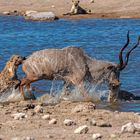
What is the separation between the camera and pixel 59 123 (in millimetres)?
9883

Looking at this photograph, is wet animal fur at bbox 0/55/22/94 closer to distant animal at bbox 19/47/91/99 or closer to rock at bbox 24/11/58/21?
distant animal at bbox 19/47/91/99

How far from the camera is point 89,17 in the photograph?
3441 cm

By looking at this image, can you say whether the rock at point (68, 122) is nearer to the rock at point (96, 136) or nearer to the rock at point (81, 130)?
the rock at point (81, 130)

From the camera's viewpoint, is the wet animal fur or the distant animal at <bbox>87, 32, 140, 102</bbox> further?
the distant animal at <bbox>87, 32, 140, 102</bbox>

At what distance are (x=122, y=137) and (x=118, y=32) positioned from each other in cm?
1931

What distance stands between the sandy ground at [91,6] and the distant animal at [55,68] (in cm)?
2025

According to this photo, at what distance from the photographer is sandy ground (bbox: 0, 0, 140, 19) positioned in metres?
35.1

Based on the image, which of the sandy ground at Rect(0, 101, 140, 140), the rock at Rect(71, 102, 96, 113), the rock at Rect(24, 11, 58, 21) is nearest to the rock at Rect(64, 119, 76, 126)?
the sandy ground at Rect(0, 101, 140, 140)

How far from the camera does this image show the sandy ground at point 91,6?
1383 inches

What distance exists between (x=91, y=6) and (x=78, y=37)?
12156 mm

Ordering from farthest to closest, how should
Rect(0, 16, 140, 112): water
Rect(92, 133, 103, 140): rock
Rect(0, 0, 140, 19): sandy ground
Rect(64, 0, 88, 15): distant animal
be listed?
Rect(0, 0, 140, 19): sandy ground
Rect(64, 0, 88, 15): distant animal
Rect(0, 16, 140, 112): water
Rect(92, 133, 103, 140): rock

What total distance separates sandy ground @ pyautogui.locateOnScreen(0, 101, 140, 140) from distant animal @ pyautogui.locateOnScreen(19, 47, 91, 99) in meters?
1.66

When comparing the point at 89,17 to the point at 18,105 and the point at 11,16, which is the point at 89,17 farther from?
the point at 18,105

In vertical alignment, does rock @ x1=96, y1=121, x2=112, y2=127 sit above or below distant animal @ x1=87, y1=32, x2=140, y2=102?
above
